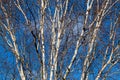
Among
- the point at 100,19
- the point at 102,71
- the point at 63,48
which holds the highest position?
the point at 100,19

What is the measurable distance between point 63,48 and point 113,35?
1.39m

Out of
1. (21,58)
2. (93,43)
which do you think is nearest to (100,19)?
(93,43)

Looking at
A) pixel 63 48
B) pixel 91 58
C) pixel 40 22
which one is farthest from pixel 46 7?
Result: pixel 91 58

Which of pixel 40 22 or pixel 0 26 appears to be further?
pixel 0 26

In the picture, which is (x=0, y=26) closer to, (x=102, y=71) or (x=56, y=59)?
(x=56, y=59)

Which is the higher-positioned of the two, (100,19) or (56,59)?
(100,19)

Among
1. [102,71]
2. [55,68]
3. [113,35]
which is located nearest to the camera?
[55,68]

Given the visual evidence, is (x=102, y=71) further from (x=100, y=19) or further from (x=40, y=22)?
(x=40, y=22)

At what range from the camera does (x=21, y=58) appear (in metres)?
9.02

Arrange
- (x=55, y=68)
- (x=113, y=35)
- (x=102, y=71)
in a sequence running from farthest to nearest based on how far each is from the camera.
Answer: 1. (x=113, y=35)
2. (x=102, y=71)
3. (x=55, y=68)

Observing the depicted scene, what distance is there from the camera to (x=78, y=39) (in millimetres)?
8711

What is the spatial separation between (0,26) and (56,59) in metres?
1.93

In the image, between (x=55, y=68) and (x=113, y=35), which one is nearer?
(x=55, y=68)

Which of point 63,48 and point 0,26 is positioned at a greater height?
point 0,26
